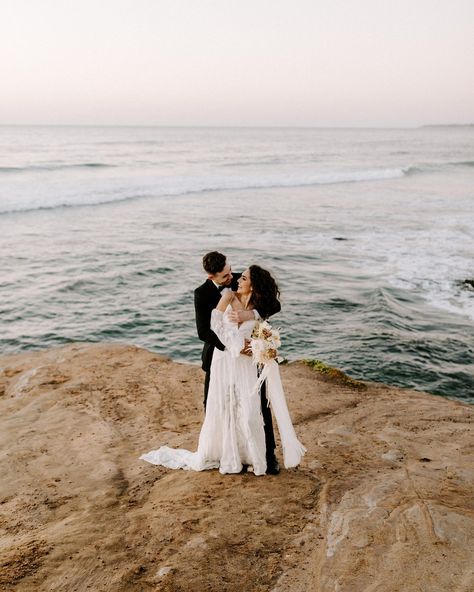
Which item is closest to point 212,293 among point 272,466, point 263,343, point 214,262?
point 214,262

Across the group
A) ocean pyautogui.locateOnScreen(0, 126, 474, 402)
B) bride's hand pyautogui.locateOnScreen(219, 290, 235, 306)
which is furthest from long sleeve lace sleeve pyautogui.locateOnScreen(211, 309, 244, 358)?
ocean pyautogui.locateOnScreen(0, 126, 474, 402)

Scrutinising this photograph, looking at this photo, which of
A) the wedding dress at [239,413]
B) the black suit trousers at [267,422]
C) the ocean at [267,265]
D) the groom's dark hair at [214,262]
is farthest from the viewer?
the ocean at [267,265]

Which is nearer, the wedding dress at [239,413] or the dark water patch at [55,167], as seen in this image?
the wedding dress at [239,413]

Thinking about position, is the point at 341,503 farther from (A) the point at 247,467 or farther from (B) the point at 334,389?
(B) the point at 334,389

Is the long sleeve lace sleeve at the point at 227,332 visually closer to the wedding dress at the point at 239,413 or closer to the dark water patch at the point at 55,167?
the wedding dress at the point at 239,413

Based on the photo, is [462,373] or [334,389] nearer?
[334,389]

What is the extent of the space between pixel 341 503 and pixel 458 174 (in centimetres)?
5181

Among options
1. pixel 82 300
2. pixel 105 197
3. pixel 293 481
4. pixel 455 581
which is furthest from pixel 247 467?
pixel 105 197

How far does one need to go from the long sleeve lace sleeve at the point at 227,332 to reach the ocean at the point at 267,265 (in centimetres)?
576

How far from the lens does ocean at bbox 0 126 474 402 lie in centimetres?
1193

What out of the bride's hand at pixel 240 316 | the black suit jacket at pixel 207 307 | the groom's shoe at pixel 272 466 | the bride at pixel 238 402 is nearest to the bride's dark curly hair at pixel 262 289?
the bride at pixel 238 402

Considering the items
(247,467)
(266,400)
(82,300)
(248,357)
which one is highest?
(248,357)

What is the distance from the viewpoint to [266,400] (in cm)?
573

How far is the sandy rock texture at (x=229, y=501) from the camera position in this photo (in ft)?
13.6
